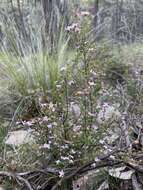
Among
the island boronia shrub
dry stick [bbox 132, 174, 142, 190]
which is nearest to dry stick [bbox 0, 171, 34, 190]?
the island boronia shrub

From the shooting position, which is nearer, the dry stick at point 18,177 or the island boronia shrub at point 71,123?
the dry stick at point 18,177

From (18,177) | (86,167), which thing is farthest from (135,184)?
(18,177)

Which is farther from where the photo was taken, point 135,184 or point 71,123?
point 71,123

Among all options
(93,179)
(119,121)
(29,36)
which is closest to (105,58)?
(29,36)

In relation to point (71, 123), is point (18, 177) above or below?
below

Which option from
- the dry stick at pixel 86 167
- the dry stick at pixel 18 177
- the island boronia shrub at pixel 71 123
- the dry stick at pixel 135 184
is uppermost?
the island boronia shrub at pixel 71 123

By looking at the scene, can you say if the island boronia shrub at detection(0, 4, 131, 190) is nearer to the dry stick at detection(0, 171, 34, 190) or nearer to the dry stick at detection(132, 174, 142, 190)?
the dry stick at detection(0, 171, 34, 190)

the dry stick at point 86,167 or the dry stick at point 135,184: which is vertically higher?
the dry stick at point 86,167

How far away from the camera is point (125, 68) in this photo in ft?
13.4

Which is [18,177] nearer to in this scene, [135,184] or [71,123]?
[71,123]

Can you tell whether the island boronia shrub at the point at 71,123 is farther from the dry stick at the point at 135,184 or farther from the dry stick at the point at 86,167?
the dry stick at the point at 135,184

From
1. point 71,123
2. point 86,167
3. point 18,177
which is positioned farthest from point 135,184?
point 18,177

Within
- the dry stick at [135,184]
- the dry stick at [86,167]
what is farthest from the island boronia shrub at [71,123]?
the dry stick at [135,184]

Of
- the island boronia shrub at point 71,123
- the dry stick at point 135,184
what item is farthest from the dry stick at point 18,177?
the dry stick at point 135,184
